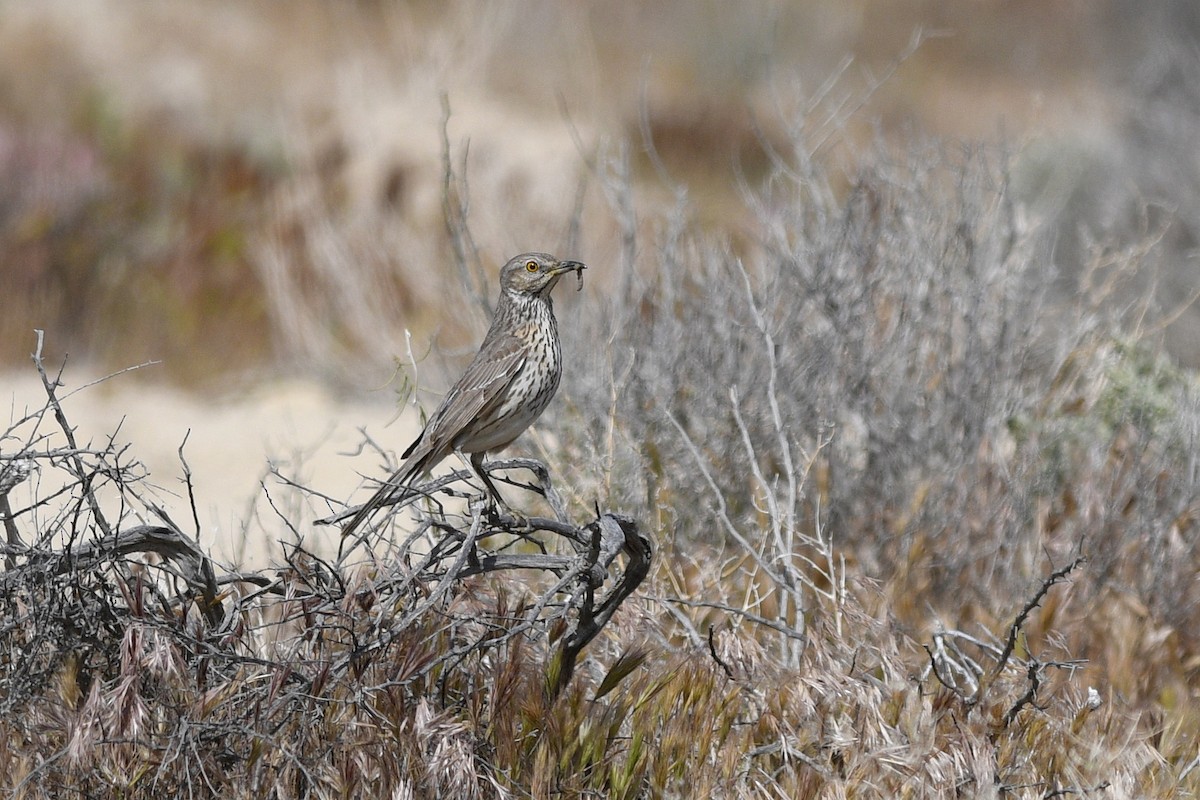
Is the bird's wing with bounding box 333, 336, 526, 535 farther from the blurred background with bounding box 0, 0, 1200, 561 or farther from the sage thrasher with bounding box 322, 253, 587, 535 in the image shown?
the blurred background with bounding box 0, 0, 1200, 561

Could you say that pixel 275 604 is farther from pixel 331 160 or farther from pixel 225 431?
pixel 331 160

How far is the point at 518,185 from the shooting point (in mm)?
12195

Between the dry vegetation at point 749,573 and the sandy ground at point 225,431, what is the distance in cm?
43

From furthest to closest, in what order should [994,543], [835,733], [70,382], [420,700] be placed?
[70,382] < [994,543] < [835,733] < [420,700]

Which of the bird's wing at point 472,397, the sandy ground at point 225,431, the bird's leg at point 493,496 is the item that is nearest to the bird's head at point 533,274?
the bird's wing at point 472,397

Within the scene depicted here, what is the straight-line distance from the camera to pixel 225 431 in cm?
1028

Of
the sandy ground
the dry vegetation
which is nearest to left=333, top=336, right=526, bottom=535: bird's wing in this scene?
the dry vegetation

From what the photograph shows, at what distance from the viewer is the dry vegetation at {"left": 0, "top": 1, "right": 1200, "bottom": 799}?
10.3 ft

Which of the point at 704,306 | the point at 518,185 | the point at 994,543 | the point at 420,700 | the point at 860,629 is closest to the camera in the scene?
the point at 420,700

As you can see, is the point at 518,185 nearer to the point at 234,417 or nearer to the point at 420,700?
the point at 234,417

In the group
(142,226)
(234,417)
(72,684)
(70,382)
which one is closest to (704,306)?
(72,684)

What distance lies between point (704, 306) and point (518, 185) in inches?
257

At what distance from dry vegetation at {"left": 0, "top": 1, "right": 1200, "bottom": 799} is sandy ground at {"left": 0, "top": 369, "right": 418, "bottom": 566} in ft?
1.41

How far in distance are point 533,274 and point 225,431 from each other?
629 centimetres
